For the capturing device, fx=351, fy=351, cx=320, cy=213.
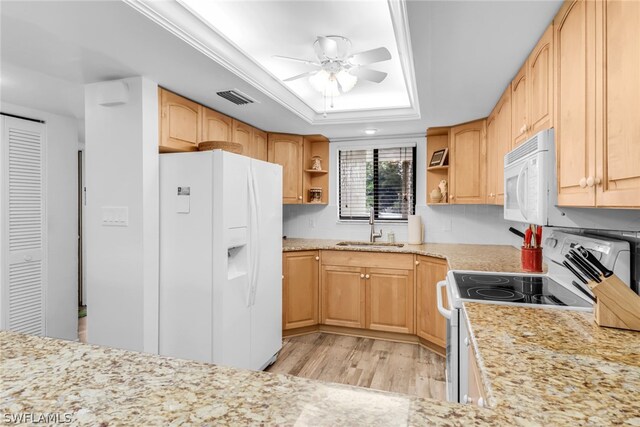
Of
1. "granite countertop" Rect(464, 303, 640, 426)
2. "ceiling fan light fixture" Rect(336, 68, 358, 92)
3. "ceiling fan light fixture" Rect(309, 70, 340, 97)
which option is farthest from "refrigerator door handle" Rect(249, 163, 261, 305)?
"granite countertop" Rect(464, 303, 640, 426)

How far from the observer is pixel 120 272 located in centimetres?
233

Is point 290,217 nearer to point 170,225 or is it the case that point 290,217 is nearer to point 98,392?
point 170,225

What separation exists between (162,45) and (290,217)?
113 inches

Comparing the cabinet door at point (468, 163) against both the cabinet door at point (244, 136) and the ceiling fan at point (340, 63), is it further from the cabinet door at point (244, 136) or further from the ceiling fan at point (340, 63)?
the cabinet door at point (244, 136)

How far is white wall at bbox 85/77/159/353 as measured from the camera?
2.29 m

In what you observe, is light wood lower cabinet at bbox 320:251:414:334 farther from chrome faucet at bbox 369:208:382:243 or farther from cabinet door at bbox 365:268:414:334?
chrome faucet at bbox 369:208:382:243

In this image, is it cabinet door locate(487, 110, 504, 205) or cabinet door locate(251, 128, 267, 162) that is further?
cabinet door locate(251, 128, 267, 162)

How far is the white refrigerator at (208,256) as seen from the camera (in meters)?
2.28

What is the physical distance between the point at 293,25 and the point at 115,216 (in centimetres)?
167

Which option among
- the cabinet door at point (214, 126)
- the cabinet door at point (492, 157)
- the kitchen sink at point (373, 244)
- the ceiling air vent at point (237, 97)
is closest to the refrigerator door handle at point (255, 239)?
the ceiling air vent at point (237, 97)

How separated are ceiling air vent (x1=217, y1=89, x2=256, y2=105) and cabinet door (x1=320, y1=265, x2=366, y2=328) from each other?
5.88 feet

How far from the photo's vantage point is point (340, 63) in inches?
86.4

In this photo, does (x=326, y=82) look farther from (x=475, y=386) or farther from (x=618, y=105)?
(x=475, y=386)

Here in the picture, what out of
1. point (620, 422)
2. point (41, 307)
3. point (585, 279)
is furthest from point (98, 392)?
point (41, 307)
